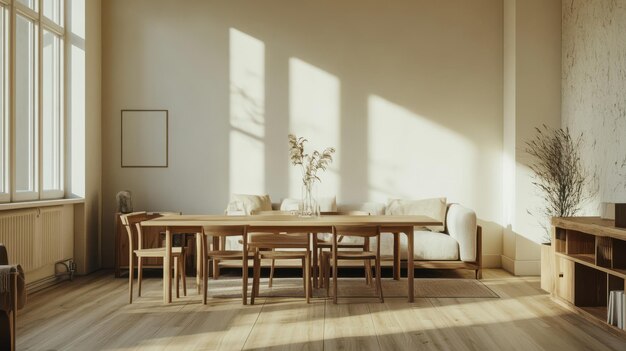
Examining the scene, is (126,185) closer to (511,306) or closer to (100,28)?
(100,28)

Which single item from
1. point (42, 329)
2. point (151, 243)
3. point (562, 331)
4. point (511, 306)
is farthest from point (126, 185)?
point (562, 331)

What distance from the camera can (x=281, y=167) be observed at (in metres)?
7.98

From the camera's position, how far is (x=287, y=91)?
797 centimetres

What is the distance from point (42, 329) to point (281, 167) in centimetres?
390

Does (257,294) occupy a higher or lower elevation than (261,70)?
lower

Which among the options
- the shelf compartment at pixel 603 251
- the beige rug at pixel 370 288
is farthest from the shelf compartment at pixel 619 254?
the beige rug at pixel 370 288

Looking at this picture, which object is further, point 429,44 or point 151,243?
point 429,44

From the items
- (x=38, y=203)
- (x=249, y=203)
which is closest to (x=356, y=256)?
(x=249, y=203)

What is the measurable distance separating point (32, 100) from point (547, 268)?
541 centimetres

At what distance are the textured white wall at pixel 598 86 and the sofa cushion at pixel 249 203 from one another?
357cm

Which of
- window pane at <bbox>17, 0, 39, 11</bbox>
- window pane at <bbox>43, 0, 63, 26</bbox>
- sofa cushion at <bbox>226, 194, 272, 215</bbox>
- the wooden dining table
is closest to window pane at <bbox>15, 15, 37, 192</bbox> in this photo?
window pane at <bbox>17, 0, 39, 11</bbox>

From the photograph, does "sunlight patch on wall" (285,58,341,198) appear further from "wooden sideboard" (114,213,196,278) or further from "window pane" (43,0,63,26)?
"window pane" (43,0,63,26)

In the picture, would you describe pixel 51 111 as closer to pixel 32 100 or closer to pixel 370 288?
pixel 32 100

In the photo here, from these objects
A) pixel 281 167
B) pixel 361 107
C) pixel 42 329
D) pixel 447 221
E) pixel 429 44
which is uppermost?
pixel 429 44
